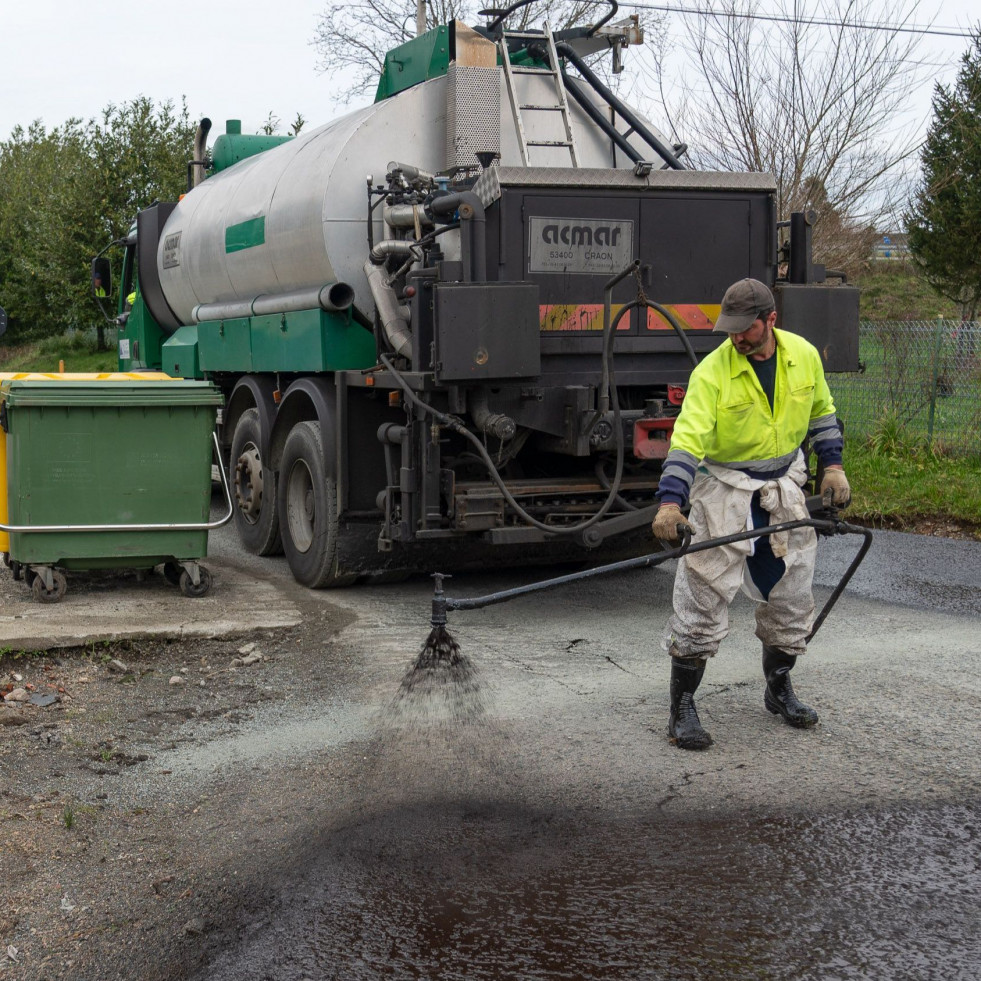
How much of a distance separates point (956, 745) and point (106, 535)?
4.64 meters

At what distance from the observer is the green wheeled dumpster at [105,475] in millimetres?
7125

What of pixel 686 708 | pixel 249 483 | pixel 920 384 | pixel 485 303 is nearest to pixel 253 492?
pixel 249 483

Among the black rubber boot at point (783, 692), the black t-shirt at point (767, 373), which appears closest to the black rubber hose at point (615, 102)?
the black t-shirt at point (767, 373)

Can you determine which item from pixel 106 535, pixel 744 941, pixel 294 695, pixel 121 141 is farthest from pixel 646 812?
pixel 121 141

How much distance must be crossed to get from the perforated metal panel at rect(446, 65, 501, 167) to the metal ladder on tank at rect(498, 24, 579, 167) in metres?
0.15

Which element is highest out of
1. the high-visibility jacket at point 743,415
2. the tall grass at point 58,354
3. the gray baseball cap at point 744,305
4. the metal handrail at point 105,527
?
the tall grass at point 58,354

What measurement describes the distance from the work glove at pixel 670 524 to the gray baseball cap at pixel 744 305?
0.69m

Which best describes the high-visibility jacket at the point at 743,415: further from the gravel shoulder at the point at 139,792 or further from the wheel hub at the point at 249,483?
the wheel hub at the point at 249,483

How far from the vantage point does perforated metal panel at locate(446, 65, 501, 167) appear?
747 centimetres

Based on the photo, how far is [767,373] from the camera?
4844 mm

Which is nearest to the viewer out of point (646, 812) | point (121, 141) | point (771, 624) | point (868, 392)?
point (646, 812)

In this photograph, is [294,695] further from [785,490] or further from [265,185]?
[265,185]

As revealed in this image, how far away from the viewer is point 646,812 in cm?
410

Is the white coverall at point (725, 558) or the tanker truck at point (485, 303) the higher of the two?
the tanker truck at point (485, 303)
